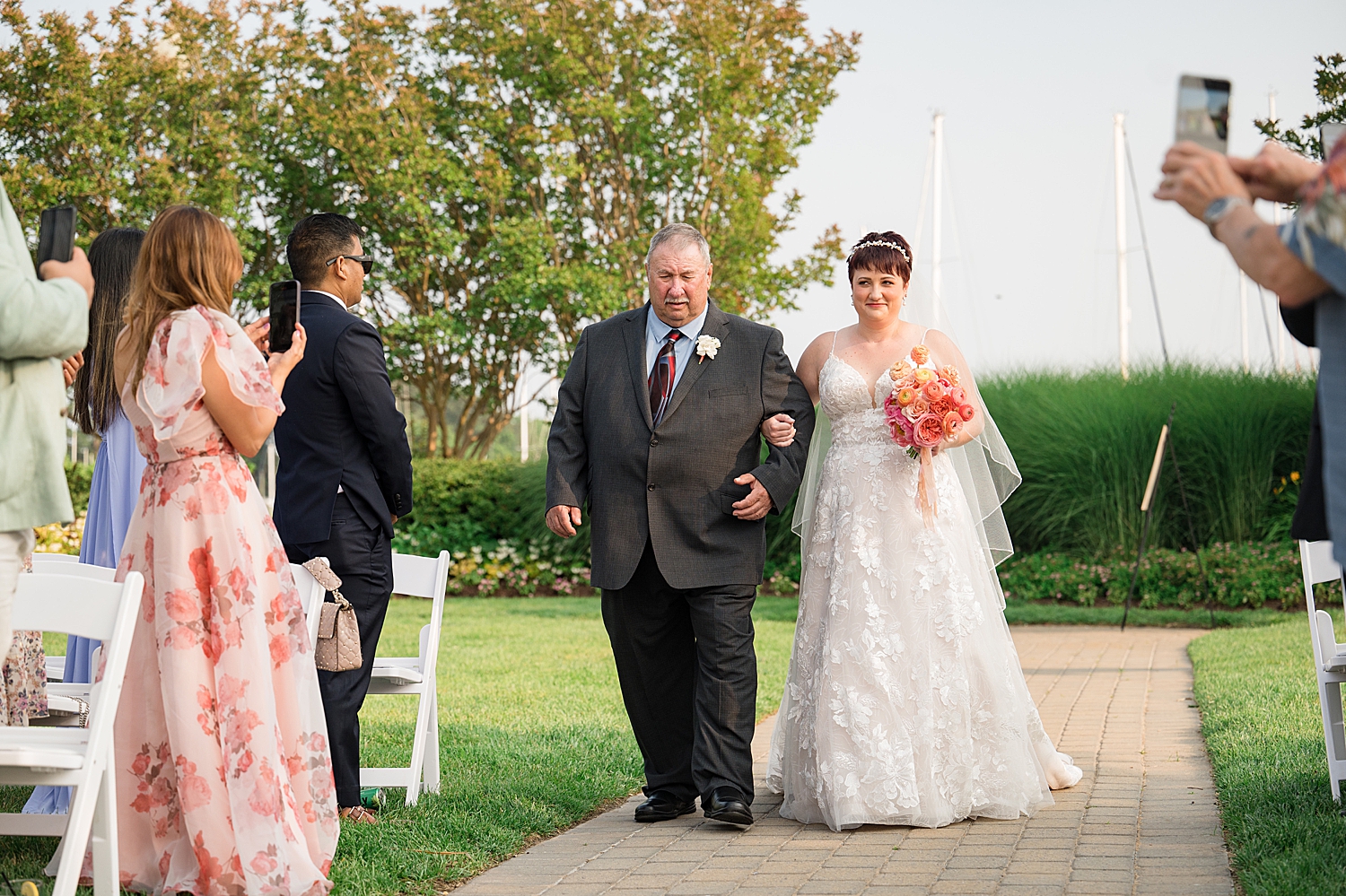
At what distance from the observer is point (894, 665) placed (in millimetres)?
5488

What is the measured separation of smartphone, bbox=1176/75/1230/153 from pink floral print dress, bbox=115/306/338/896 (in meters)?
2.71

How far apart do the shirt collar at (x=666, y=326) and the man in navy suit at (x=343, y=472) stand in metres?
1.17

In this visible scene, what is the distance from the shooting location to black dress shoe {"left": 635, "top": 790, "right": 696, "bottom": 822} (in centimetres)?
550

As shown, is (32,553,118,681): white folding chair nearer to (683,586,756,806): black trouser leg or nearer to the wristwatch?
(683,586,756,806): black trouser leg

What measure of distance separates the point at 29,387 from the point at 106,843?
4.22 feet

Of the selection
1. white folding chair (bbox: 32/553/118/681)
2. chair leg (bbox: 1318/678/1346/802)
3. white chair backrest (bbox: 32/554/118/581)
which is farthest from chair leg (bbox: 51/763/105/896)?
chair leg (bbox: 1318/678/1346/802)

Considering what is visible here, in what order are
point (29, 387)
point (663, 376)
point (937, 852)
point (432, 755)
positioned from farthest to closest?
point (432, 755), point (663, 376), point (937, 852), point (29, 387)

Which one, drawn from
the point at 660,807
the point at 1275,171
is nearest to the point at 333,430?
the point at 660,807

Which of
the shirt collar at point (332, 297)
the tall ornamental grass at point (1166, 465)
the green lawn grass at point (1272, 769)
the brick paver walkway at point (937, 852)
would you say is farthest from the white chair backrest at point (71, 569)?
the tall ornamental grass at point (1166, 465)

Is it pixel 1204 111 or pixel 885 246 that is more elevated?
pixel 885 246

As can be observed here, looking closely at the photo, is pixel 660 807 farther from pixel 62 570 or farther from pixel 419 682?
pixel 62 570

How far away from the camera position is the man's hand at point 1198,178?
3.19 metres

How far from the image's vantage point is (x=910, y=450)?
226 inches

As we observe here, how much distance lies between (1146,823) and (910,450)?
1.76m
